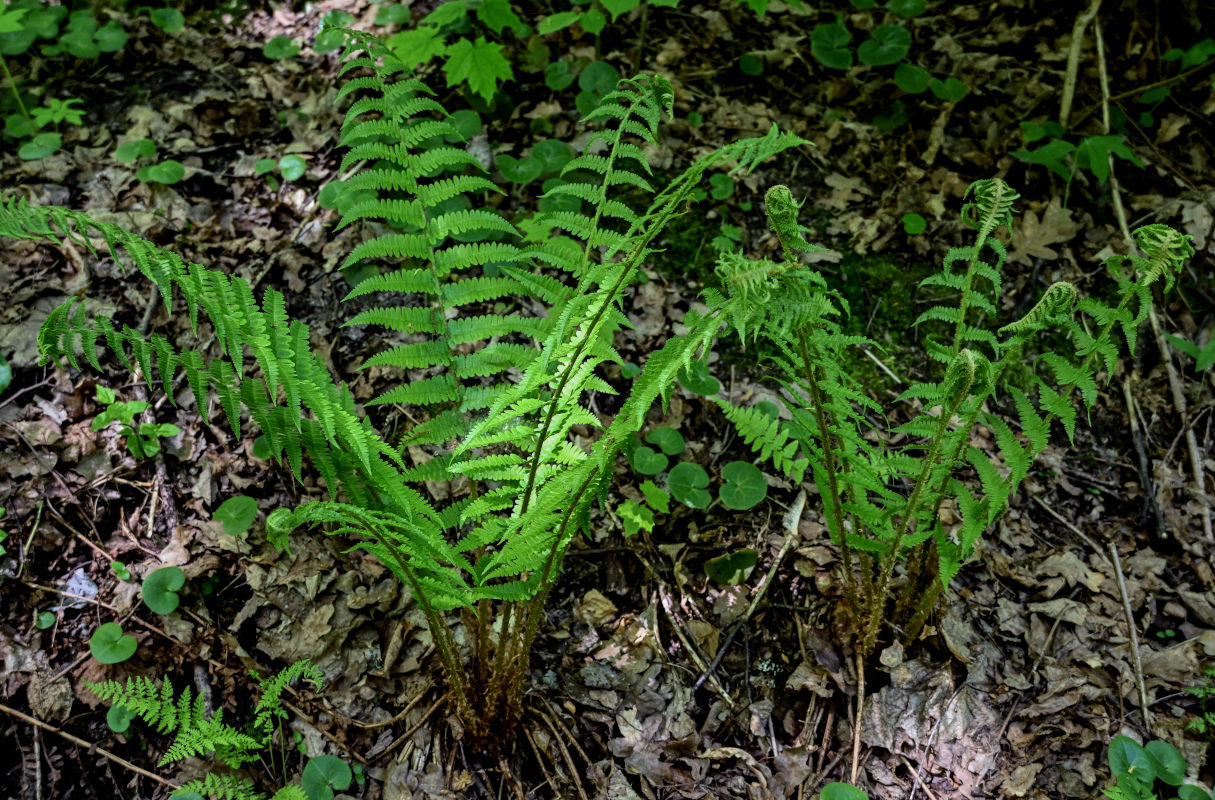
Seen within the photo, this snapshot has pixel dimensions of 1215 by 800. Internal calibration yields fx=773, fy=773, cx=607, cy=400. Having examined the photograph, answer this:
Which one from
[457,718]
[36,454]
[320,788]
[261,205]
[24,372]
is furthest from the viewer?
[261,205]

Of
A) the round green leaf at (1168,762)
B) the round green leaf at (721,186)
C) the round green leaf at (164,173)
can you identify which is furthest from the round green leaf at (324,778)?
the round green leaf at (721,186)

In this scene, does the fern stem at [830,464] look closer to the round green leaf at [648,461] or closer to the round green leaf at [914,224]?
the round green leaf at [648,461]

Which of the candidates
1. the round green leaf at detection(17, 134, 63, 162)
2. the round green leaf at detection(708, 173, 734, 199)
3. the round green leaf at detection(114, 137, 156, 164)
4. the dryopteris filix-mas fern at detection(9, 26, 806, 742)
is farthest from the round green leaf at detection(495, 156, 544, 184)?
the round green leaf at detection(17, 134, 63, 162)

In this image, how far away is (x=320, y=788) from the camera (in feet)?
7.20

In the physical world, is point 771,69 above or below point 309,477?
above

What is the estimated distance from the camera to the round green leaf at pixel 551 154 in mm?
3629

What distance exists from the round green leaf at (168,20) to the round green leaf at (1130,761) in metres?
5.32

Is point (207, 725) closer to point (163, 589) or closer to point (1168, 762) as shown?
point (163, 589)

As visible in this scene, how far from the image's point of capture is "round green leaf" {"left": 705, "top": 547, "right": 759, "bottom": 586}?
2.60 meters

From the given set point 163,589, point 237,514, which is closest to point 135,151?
point 237,514

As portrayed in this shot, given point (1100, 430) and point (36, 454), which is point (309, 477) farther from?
point (1100, 430)

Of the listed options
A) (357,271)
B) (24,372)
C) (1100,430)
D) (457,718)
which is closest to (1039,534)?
(1100,430)

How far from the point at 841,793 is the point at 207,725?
5.86 ft

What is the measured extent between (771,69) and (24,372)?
12.4 feet
